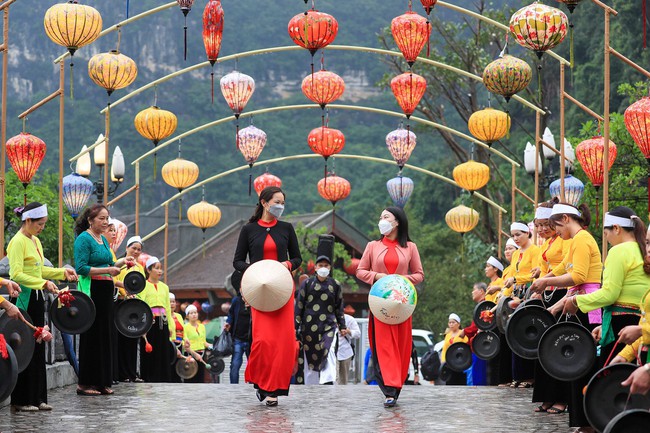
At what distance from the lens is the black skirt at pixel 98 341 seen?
1373 centimetres

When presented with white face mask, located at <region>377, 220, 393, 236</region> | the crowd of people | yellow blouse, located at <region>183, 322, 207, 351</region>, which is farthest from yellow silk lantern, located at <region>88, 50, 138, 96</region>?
white face mask, located at <region>377, 220, 393, 236</region>

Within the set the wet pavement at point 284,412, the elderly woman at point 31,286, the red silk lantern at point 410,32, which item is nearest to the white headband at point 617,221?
the wet pavement at point 284,412

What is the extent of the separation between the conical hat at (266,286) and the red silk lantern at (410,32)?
10410mm

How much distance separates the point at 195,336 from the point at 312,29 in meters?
5.88

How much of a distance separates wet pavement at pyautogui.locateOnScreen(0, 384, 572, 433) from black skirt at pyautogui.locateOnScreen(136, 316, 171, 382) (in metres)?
2.99

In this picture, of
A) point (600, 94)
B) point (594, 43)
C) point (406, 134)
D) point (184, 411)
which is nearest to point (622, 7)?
point (600, 94)

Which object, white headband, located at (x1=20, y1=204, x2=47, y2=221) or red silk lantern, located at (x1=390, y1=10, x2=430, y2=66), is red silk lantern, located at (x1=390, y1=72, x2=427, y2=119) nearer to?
red silk lantern, located at (x1=390, y1=10, x2=430, y2=66)

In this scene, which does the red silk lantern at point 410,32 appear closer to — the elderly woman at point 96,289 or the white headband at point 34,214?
the elderly woman at point 96,289

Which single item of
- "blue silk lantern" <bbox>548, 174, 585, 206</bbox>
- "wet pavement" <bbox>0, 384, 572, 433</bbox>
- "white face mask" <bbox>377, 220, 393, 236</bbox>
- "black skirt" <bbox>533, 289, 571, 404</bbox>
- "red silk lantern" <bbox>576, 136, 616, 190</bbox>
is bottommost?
"wet pavement" <bbox>0, 384, 572, 433</bbox>

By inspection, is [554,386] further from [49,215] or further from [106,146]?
[49,215]

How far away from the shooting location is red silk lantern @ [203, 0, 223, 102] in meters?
21.5

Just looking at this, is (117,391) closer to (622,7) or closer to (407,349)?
(407,349)

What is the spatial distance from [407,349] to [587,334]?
350 centimetres

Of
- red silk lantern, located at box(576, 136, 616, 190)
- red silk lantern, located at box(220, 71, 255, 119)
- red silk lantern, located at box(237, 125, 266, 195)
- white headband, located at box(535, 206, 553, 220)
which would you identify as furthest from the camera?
red silk lantern, located at box(237, 125, 266, 195)
